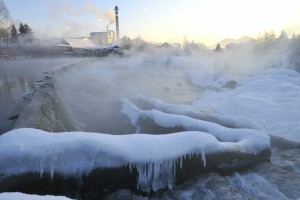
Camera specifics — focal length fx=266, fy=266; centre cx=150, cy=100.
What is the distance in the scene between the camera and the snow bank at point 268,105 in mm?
7189

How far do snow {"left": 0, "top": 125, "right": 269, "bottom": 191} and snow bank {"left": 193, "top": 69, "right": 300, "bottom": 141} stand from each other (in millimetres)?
3835

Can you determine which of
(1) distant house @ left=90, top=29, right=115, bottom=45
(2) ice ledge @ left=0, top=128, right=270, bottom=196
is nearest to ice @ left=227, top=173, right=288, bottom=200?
(2) ice ledge @ left=0, top=128, right=270, bottom=196

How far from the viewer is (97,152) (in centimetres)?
321

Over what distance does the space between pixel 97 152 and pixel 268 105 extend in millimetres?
7138

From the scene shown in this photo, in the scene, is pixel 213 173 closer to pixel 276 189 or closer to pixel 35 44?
pixel 276 189

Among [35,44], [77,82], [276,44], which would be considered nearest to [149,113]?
[77,82]

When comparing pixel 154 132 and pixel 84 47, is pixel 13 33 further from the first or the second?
pixel 154 132

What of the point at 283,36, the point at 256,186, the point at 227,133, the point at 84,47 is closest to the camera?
the point at 256,186

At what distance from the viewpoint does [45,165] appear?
298cm

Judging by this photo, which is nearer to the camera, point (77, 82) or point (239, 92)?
point (239, 92)

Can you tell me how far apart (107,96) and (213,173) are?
8160 millimetres

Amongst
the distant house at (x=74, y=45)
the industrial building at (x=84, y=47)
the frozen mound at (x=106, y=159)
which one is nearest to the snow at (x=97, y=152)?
the frozen mound at (x=106, y=159)

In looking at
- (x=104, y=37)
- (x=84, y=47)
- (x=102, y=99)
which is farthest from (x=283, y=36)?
(x=104, y=37)

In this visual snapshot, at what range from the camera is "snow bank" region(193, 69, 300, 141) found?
23.6ft
